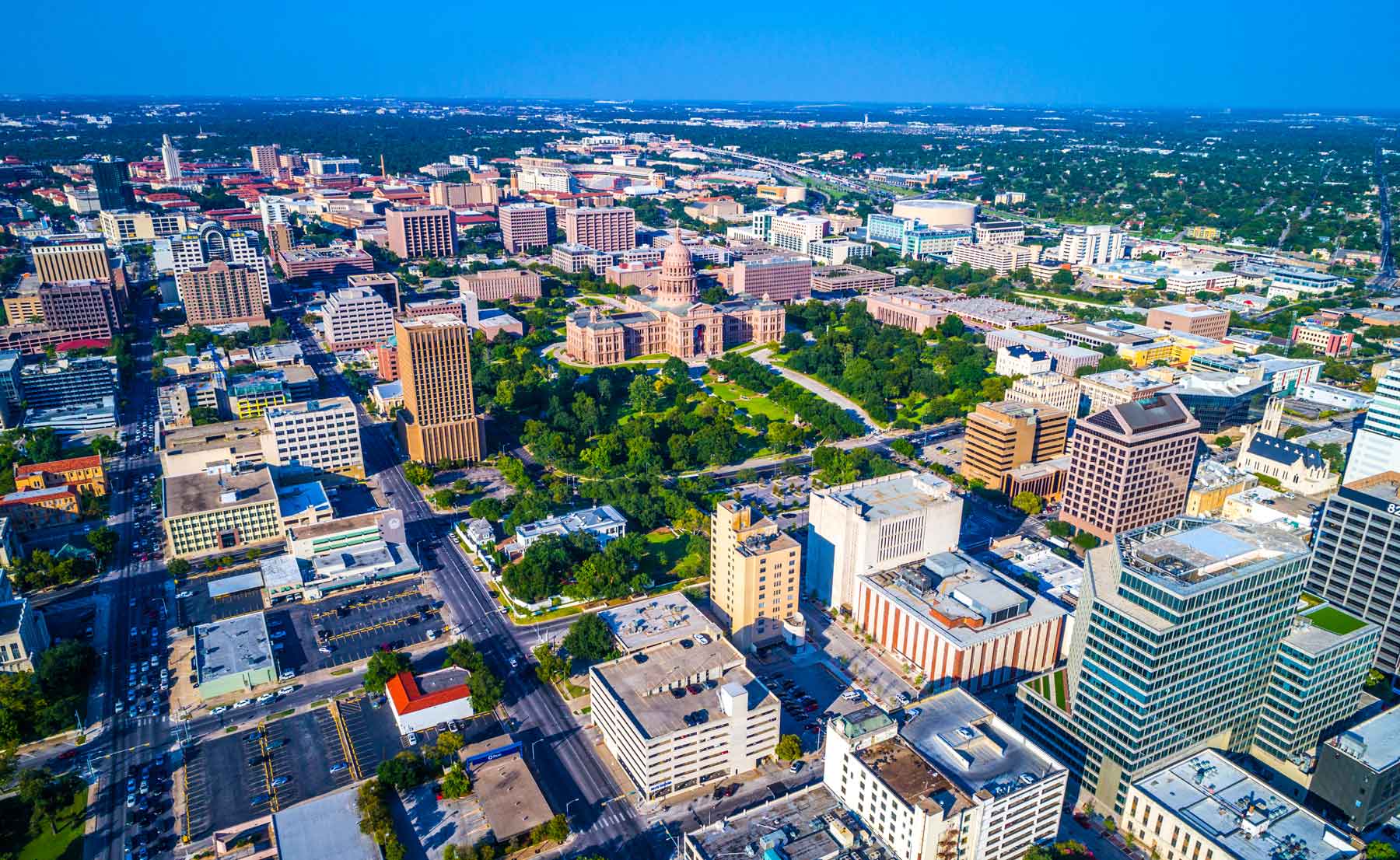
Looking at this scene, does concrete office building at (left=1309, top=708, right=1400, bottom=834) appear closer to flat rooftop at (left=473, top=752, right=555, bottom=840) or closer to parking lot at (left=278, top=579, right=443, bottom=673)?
flat rooftop at (left=473, top=752, right=555, bottom=840)

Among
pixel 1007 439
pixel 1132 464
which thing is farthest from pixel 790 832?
pixel 1007 439

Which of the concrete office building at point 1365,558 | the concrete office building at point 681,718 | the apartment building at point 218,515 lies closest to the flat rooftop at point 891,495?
the concrete office building at point 681,718

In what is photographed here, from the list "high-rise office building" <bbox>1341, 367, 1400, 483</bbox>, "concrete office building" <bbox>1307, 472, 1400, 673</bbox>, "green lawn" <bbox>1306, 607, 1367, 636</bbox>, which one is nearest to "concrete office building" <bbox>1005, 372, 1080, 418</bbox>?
"high-rise office building" <bbox>1341, 367, 1400, 483</bbox>

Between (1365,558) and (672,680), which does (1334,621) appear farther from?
(672,680)

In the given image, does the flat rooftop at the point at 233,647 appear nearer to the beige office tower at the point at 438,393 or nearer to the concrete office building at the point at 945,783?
the beige office tower at the point at 438,393

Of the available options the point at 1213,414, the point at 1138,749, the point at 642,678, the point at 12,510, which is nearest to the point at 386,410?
the point at 12,510

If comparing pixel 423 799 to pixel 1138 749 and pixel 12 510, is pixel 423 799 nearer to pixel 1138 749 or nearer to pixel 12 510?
pixel 1138 749
